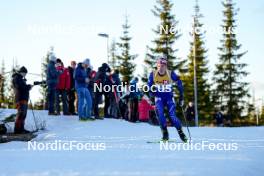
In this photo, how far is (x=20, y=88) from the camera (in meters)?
13.0

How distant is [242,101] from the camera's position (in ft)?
142

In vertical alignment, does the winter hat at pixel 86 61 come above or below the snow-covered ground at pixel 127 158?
above

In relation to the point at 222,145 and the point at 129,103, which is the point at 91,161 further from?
the point at 129,103

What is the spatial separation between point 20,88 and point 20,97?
266 millimetres

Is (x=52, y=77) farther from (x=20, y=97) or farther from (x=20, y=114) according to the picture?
(x=20, y=114)

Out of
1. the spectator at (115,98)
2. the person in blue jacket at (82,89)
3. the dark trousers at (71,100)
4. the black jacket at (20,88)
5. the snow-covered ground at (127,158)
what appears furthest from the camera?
the spectator at (115,98)

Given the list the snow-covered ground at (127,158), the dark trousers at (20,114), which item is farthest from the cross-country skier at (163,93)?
the dark trousers at (20,114)

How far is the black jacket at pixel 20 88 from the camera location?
42.7 feet

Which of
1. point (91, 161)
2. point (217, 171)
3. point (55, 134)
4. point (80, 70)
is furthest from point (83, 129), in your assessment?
point (217, 171)

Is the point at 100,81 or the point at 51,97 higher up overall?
the point at 100,81

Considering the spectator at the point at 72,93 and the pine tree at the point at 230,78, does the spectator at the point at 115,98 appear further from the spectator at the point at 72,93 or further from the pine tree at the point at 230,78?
the pine tree at the point at 230,78

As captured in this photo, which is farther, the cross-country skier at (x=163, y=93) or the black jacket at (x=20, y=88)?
the black jacket at (x=20, y=88)

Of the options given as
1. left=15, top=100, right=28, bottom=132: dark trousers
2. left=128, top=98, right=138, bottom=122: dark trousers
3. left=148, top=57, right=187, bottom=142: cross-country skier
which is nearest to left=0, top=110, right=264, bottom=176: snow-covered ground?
left=148, top=57, right=187, bottom=142: cross-country skier

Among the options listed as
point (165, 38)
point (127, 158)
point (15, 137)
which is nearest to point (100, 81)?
point (15, 137)
